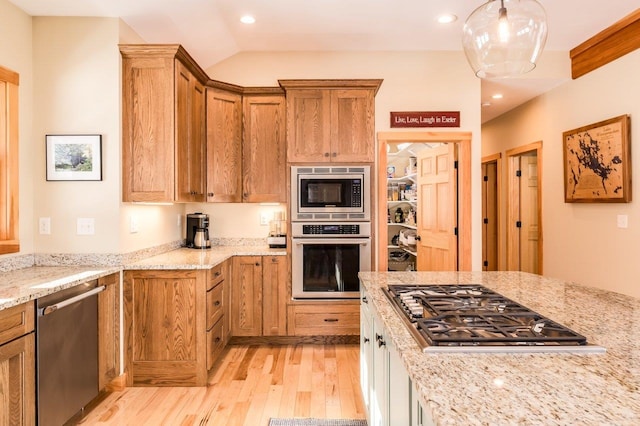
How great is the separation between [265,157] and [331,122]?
716mm

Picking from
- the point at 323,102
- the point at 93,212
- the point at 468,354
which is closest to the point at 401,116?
the point at 323,102

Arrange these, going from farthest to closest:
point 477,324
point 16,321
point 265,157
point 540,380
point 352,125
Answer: point 265,157, point 352,125, point 16,321, point 477,324, point 540,380

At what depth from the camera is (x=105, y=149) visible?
9.22 feet

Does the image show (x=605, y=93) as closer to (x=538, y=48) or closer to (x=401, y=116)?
(x=401, y=116)

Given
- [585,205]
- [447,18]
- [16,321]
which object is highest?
[447,18]

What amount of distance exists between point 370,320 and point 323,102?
7.48 ft

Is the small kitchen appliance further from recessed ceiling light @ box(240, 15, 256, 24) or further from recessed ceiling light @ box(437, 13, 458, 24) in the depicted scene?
recessed ceiling light @ box(437, 13, 458, 24)

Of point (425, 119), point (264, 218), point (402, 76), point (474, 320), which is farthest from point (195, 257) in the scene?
point (402, 76)

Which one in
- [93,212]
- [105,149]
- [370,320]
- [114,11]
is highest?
[114,11]

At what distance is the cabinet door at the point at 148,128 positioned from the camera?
2.86 m

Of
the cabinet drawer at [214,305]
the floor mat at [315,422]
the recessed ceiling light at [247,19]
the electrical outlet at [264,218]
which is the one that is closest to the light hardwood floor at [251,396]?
the floor mat at [315,422]

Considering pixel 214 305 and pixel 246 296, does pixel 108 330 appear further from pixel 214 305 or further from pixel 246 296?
pixel 246 296

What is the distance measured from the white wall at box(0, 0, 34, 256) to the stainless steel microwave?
6.55 ft

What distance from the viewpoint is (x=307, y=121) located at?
361 cm
